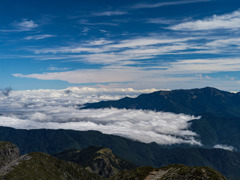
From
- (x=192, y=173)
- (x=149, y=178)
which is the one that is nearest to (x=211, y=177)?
(x=192, y=173)

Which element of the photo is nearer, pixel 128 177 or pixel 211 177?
pixel 211 177

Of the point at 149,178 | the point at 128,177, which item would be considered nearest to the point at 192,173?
the point at 149,178

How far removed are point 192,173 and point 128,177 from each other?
205ft

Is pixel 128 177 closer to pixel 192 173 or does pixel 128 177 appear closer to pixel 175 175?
pixel 175 175

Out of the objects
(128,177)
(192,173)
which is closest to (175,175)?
(192,173)

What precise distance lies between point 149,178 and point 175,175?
105ft

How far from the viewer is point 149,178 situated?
626 ft

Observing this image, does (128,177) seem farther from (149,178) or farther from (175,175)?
(175,175)

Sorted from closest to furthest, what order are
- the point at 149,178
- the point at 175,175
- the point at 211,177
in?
the point at 211,177, the point at 175,175, the point at 149,178

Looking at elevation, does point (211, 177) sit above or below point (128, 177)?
above

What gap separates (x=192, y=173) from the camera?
15450 cm

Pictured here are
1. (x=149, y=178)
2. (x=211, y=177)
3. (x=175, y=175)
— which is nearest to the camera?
(x=211, y=177)

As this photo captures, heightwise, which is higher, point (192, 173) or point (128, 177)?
point (192, 173)

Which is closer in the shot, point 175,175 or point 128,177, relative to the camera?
point 175,175
